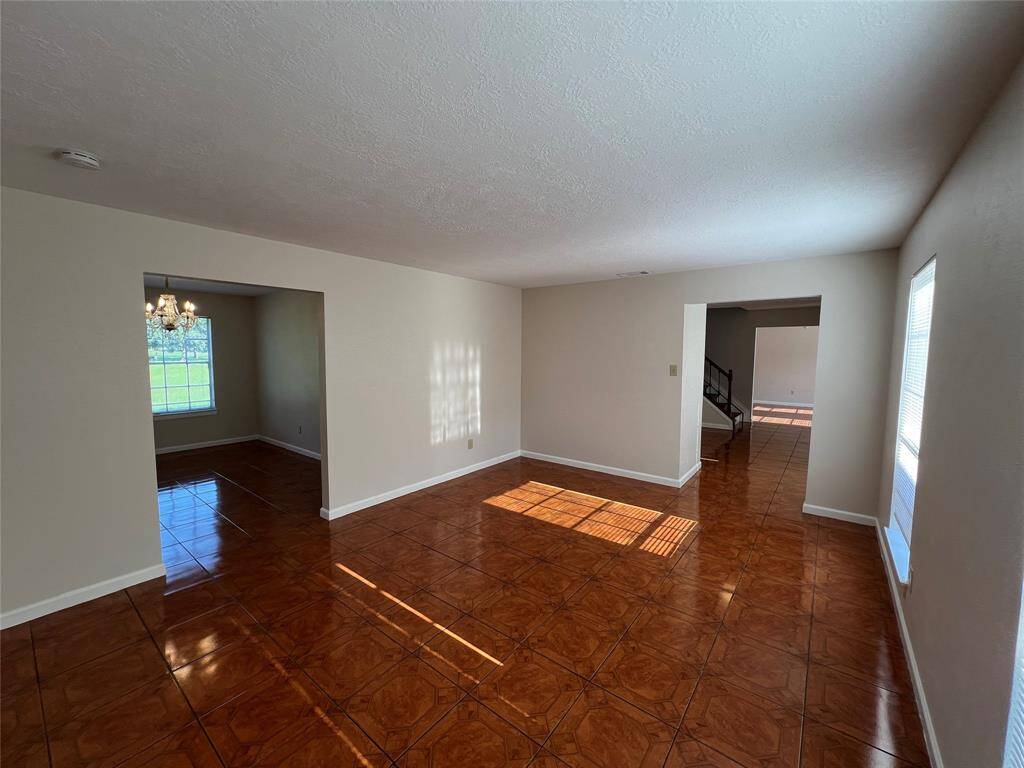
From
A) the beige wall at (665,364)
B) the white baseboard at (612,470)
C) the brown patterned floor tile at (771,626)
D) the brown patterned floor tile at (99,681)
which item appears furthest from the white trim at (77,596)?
the beige wall at (665,364)

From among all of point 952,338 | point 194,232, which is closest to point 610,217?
point 952,338

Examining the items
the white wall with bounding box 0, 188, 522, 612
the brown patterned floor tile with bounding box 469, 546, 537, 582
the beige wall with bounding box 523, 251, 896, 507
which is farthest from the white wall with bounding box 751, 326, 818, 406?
the white wall with bounding box 0, 188, 522, 612

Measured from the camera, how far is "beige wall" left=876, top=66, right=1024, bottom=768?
1.15 m

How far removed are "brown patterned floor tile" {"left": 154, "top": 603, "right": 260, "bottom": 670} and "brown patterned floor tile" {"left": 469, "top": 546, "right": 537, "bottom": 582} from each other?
1421 mm

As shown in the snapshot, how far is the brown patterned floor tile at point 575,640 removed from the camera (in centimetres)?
216

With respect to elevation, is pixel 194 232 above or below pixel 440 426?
above

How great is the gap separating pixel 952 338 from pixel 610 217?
5.68ft

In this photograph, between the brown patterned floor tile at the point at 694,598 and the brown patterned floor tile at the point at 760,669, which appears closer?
the brown patterned floor tile at the point at 760,669

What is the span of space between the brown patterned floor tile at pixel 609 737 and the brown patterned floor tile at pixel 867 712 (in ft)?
2.39

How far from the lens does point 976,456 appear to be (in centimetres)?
138

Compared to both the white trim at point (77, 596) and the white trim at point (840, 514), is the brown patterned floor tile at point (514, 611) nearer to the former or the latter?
the white trim at point (77, 596)

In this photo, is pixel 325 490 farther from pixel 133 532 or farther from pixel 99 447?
pixel 99 447

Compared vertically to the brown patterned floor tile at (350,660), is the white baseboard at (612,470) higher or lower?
higher

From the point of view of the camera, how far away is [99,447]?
2688mm
